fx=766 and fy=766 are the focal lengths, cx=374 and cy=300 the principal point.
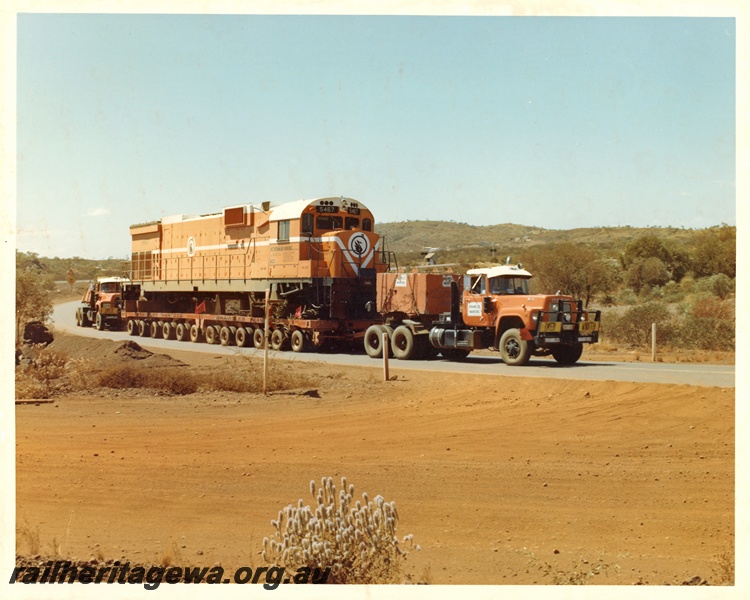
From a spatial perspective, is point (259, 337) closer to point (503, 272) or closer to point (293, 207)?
point (293, 207)

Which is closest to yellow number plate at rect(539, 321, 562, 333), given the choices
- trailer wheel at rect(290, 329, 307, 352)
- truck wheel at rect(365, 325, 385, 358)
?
truck wheel at rect(365, 325, 385, 358)

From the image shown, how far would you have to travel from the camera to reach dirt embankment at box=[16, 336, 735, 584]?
8.01 metres

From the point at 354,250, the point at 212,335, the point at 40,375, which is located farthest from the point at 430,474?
the point at 212,335

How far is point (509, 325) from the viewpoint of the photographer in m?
20.5

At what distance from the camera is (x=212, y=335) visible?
29.1 metres

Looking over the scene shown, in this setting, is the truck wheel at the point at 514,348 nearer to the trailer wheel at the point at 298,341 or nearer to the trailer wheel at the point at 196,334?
the trailer wheel at the point at 298,341

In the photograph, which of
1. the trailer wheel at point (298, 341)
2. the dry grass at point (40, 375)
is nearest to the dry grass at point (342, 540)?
the dry grass at point (40, 375)

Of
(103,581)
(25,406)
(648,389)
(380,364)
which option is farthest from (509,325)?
(103,581)

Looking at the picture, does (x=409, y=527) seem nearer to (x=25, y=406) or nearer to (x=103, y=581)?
(x=103, y=581)

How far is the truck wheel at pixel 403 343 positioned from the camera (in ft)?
72.2

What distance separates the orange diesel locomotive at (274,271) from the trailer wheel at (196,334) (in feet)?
0.13

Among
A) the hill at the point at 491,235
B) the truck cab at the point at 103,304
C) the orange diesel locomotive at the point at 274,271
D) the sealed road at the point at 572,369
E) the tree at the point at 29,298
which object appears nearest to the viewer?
the sealed road at the point at 572,369

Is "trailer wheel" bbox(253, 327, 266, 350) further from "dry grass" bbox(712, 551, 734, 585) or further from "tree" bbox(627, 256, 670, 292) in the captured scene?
"tree" bbox(627, 256, 670, 292)

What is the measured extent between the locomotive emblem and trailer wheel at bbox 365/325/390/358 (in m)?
2.76
